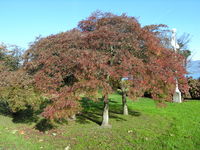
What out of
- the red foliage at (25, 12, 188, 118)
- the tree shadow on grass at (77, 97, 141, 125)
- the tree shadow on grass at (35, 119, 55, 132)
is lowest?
the tree shadow on grass at (35, 119, 55, 132)

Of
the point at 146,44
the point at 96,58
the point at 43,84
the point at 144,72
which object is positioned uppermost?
the point at 146,44

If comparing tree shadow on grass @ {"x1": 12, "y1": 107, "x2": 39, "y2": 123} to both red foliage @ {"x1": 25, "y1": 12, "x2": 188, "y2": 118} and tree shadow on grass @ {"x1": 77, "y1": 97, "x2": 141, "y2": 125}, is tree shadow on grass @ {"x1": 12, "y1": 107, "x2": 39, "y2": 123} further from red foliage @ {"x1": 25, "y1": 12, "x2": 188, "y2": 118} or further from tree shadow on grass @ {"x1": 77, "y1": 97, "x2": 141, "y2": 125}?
red foliage @ {"x1": 25, "y1": 12, "x2": 188, "y2": 118}

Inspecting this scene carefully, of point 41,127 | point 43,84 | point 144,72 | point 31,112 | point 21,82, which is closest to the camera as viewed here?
point 144,72

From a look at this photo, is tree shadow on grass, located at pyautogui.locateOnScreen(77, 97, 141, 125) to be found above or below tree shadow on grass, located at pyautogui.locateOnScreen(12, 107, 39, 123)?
above

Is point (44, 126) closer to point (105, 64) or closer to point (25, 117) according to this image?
point (25, 117)

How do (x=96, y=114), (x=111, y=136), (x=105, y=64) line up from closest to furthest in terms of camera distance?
1. (x=105, y=64)
2. (x=111, y=136)
3. (x=96, y=114)

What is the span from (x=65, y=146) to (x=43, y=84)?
176 cm

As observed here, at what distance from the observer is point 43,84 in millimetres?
4504

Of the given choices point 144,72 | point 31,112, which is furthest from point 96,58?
point 31,112

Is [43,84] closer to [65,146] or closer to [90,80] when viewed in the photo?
[90,80]

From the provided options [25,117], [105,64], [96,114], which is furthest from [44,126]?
[105,64]

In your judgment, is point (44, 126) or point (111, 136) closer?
A: point (111, 136)

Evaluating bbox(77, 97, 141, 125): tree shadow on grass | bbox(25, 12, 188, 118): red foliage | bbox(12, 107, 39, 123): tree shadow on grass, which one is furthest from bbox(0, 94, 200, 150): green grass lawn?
bbox(25, 12, 188, 118): red foliage

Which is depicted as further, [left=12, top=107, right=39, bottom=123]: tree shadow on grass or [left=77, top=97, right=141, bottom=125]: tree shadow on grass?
[left=12, top=107, right=39, bottom=123]: tree shadow on grass
